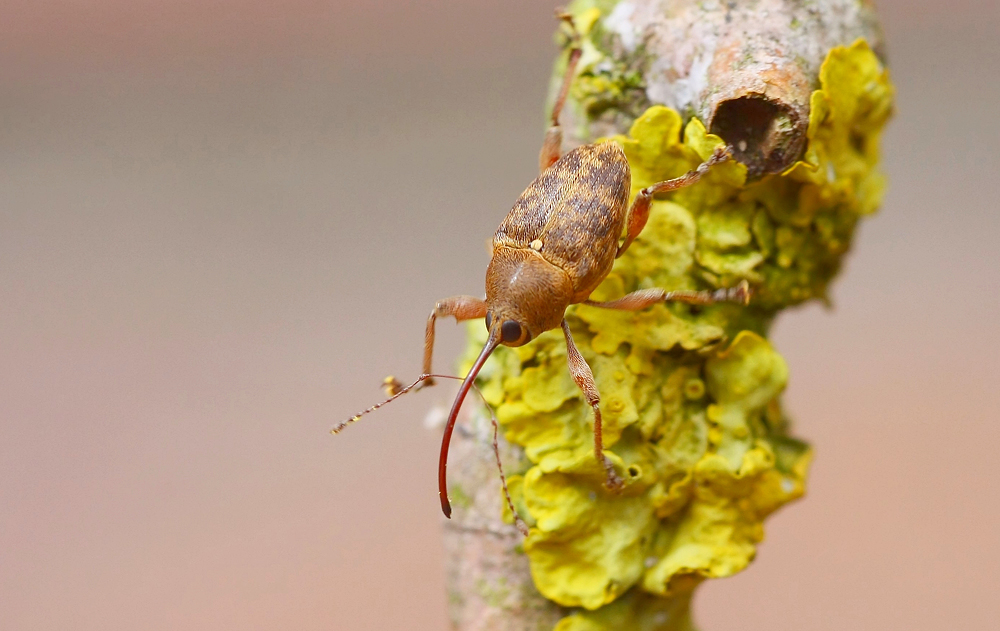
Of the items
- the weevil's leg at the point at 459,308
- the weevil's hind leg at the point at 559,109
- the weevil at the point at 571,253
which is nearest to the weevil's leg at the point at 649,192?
the weevil at the point at 571,253

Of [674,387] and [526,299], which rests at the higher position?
[526,299]

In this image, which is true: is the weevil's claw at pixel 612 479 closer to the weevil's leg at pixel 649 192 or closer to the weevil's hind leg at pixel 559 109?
the weevil's leg at pixel 649 192

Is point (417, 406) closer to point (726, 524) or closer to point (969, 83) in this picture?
point (726, 524)

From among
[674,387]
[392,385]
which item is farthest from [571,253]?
[392,385]

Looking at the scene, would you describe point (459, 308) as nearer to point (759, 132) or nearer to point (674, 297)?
point (674, 297)

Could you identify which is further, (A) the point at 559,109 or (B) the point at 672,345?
(A) the point at 559,109

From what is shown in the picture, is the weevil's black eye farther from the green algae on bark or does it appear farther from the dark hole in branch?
the dark hole in branch
